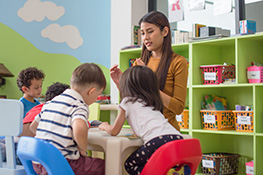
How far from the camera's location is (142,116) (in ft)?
5.32

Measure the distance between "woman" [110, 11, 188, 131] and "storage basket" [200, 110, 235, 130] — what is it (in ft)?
4.97

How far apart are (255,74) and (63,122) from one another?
218cm

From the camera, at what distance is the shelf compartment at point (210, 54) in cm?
357

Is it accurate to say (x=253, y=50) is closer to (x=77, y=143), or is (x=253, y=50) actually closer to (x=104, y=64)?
(x=104, y=64)

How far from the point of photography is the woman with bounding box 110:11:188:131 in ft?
6.53

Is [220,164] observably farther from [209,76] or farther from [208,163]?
[209,76]

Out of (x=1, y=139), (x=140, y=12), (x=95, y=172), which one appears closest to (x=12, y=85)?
(x=140, y=12)

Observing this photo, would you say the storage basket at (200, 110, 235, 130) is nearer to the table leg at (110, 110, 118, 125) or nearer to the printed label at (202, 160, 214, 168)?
the printed label at (202, 160, 214, 168)

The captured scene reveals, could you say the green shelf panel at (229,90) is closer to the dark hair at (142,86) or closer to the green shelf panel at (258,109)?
the green shelf panel at (258,109)

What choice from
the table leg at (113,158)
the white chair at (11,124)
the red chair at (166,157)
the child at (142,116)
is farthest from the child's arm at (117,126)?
the white chair at (11,124)

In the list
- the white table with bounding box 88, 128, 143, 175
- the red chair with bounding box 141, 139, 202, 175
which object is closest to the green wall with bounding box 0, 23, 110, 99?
the white table with bounding box 88, 128, 143, 175

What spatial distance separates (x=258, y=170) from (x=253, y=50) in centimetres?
109

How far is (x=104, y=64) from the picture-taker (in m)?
4.62

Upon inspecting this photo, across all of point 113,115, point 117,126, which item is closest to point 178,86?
point 117,126
